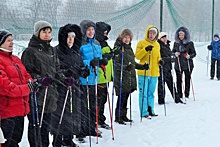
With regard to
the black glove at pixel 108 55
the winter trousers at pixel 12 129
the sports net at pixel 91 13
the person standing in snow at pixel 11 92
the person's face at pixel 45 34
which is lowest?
the winter trousers at pixel 12 129

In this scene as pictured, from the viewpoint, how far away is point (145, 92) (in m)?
6.20

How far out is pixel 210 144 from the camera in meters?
4.73

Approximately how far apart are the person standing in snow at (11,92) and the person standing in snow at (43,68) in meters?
0.22

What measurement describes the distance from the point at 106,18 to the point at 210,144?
4.40m

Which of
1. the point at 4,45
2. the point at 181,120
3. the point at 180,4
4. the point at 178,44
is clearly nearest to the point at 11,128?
the point at 4,45

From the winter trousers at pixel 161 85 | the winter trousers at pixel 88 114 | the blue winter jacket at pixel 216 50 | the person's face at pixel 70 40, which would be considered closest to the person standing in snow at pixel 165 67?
the winter trousers at pixel 161 85

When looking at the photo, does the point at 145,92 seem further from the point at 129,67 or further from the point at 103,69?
the point at 103,69

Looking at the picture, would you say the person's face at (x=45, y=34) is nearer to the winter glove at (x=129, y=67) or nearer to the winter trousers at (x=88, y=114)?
the winter trousers at (x=88, y=114)

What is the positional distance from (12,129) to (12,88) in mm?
520

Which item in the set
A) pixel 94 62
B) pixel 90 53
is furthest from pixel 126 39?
pixel 94 62

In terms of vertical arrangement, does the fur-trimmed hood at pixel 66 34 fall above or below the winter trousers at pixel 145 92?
above

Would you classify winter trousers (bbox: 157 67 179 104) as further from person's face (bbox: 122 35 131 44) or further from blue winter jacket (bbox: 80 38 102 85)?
blue winter jacket (bbox: 80 38 102 85)

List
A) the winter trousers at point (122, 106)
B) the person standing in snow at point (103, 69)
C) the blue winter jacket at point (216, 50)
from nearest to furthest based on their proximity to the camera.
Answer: the person standing in snow at point (103, 69) → the winter trousers at point (122, 106) → the blue winter jacket at point (216, 50)

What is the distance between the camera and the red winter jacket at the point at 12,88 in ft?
10.6
